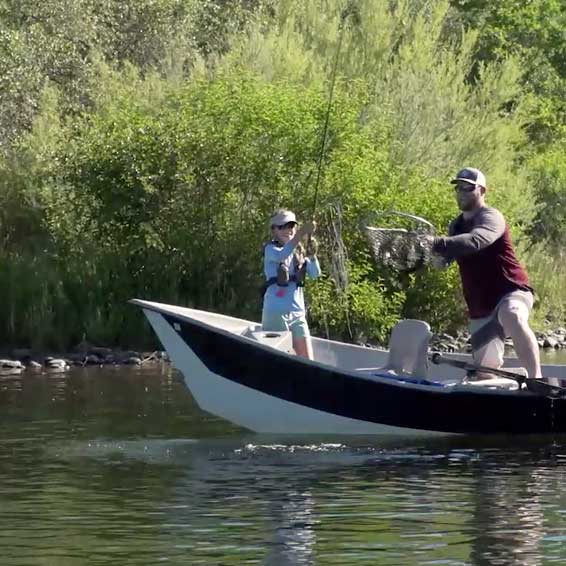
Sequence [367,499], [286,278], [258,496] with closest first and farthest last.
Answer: [367,499]
[258,496]
[286,278]

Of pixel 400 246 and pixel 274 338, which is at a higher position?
pixel 400 246

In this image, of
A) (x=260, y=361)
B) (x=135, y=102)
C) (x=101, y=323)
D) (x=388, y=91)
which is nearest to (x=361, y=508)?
(x=260, y=361)

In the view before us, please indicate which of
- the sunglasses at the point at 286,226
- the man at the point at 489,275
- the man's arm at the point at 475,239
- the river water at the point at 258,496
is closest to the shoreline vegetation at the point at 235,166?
the river water at the point at 258,496

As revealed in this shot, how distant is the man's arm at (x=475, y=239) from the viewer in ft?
42.6

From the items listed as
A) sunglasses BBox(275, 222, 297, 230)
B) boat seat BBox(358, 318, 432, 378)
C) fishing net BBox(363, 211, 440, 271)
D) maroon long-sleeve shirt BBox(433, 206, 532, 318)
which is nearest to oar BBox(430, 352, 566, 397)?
maroon long-sleeve shirt BBox(433, 206, 532, 318)

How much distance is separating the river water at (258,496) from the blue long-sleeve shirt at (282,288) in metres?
1.08

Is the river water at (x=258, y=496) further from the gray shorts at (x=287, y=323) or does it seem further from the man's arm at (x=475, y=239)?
the man's arm at (x=475, y=239)

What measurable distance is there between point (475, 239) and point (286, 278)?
66.1 inches

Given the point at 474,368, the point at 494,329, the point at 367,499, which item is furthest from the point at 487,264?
the point at 367,499

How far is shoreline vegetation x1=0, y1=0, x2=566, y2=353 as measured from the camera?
924 inches

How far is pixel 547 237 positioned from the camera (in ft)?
104

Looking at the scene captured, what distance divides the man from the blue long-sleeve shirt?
49.3 inches

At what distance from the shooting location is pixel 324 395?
13914 millimetres

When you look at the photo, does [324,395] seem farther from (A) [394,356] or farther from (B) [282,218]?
(B) [282,218]
